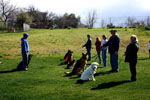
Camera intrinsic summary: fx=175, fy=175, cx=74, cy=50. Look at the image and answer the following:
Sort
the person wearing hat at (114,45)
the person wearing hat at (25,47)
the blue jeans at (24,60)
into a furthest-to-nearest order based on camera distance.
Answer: the blue jeans at (24,60) → the person wearing hat at (25,47) → the person wearing hat at (114,45)

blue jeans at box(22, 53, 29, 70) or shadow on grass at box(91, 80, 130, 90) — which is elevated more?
blue jeans at box(22, 53, 29, 70)

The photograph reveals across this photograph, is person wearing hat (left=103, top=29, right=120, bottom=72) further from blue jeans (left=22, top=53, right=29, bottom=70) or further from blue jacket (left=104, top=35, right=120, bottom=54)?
blue jeans (left=22, top=53, right=29, bottom=70)

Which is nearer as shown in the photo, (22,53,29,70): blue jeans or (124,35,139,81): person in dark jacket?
(124,35,139,81): person in dark jacket

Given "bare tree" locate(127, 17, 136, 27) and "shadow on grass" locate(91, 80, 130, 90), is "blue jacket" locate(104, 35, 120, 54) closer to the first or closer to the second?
"shadow on grass" locate(91, 80, 130, 90)

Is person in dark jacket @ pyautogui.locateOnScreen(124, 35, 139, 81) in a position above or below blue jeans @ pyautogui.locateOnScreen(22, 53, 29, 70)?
above

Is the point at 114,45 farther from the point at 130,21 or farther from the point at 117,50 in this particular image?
the point at 130,21

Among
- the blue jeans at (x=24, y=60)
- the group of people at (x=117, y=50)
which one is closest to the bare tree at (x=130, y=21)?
A: the group of people at (x=117, y=50)

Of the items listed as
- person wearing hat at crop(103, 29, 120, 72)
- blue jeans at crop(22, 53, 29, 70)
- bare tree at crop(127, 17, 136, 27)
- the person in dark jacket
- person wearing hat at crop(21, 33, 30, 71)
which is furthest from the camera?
bare tree at crop(127, 17, 136, 27)

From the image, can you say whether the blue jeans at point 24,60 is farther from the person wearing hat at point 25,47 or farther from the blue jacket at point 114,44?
the blue jacket at point 114,44

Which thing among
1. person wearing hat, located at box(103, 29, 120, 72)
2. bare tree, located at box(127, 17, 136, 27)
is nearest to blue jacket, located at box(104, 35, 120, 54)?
person wearing hat, located at box(103, 29, 120, 72)

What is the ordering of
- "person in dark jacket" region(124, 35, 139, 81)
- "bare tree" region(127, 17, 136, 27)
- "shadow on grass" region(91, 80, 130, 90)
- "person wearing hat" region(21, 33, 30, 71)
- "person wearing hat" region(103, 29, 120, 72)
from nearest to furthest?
"shadow on grass" region(91, 80, 130, 90) → "person in dark jacket" region(124, 35, 139, 81) → "person wearing hat" region(103, 29, 120, 72) → "person wearing hat" region(21, 33, 30, 71) → "bare tree" region(127, 17, 136, 27)

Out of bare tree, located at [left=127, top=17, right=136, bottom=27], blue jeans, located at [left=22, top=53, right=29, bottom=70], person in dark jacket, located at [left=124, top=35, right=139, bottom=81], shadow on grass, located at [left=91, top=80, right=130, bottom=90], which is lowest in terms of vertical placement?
shadow on grass, located at [left=91, top=80, right=130, bottom=90]

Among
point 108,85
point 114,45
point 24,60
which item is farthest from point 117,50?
point 24,60

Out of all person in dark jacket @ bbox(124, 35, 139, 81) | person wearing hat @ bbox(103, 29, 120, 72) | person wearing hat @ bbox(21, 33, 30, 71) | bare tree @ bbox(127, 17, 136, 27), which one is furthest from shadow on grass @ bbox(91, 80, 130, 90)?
bare tree @ bbox(127, 17, 136, 27)
